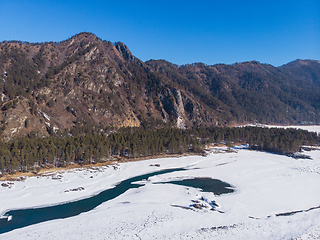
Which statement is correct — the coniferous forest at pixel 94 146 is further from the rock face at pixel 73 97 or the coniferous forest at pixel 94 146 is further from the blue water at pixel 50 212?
the blue water at pixel 50 212

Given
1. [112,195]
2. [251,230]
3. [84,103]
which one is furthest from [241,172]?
[84,103]

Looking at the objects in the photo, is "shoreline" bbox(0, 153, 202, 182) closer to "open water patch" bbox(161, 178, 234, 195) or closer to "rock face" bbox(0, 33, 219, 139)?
"rock face" bbox(0, 33, 219, 139)

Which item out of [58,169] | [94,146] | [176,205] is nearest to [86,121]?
[94,146]

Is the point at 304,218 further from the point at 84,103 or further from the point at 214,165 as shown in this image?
the point at 84,103

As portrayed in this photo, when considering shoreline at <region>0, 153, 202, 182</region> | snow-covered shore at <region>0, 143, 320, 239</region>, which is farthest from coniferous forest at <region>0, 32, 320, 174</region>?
snow-covered shore at <region>0, 143, 320, 239</region>

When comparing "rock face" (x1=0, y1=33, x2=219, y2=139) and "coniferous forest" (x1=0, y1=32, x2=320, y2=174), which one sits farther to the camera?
"rock face" (x1=0, y1=33, x2=219, y2=139)
